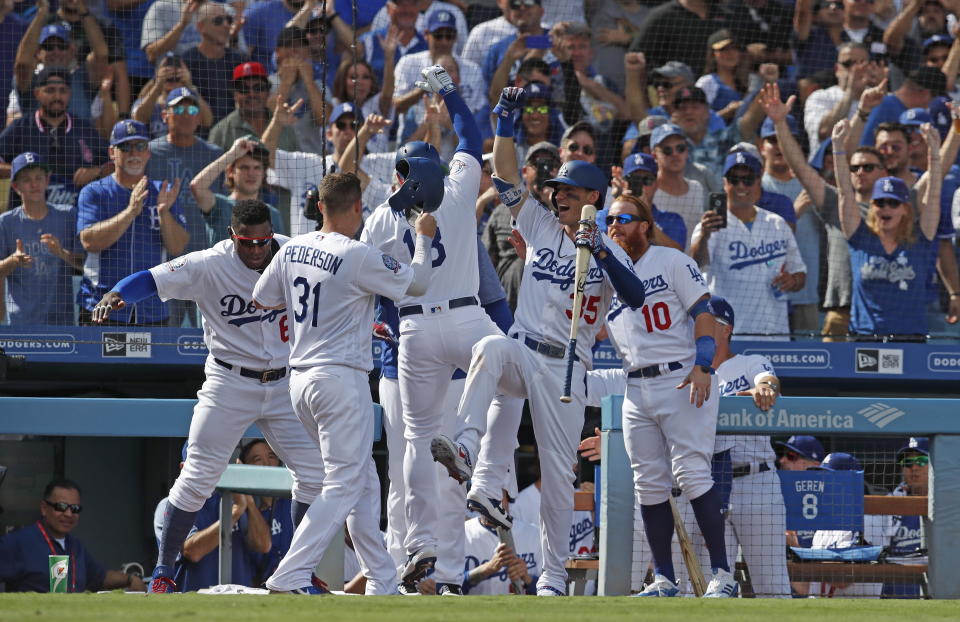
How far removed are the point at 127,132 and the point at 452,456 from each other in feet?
14.7

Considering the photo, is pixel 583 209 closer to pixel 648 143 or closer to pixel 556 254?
pixel 556 254

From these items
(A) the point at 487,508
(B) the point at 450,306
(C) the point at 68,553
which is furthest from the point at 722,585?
(C) the point at 68,553

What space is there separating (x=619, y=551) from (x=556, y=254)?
1413 millimetres

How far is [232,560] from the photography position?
7.30m

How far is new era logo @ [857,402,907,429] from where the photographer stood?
6.48m

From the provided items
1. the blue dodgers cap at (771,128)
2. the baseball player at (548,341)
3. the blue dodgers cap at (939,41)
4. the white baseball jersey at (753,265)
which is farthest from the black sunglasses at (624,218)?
the blue dodgers cap at (939,41)

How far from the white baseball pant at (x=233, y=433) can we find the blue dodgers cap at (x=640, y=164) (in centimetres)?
354

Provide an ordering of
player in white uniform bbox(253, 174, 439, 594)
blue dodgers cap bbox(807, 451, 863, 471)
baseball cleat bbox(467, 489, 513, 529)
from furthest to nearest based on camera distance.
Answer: blue dodgers cap bbox(807, 451, 863, 471)
baseball cleat bbox(467, 489, 513, 529)
player in white uniform bbox(253, 174, 439, 594)

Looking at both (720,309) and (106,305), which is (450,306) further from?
(106,305)

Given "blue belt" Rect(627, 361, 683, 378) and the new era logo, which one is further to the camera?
the new era logo

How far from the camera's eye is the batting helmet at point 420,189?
5.87 m

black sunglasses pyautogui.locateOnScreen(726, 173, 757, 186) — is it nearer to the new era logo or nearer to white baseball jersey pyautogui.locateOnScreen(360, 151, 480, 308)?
the new era logo

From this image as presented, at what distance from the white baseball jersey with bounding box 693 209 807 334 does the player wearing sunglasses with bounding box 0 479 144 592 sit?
4.21 m

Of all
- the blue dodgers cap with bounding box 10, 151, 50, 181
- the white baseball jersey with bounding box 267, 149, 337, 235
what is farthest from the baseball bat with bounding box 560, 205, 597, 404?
the blue dodgers cap with bounding box 10, 151, 50, 181
